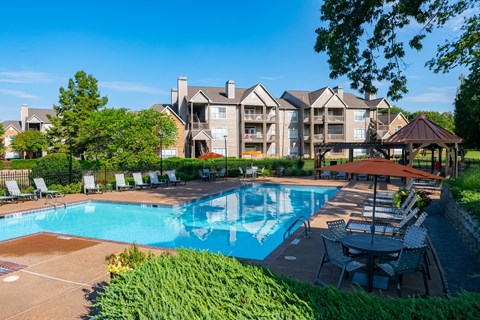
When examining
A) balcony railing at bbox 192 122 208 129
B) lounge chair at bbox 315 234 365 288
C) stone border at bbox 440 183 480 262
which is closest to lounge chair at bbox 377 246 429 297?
lounge chair at bbox 315 234 365 288

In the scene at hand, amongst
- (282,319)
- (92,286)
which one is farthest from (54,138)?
(282,319)

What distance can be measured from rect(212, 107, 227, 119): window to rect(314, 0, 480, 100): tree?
28.9 metres

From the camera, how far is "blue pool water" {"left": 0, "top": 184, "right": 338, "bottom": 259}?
36.5 ft

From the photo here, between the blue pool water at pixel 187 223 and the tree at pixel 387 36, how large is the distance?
6.59 m

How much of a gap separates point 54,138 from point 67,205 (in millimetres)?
29884

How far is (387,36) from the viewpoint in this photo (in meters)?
12.9

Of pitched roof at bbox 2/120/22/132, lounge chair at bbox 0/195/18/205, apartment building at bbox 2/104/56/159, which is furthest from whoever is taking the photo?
pitched roof at bbox 2/120/22/132

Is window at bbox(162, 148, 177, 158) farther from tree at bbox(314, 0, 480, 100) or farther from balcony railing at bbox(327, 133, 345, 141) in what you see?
tree at bbox(314, 0, 480, 100)

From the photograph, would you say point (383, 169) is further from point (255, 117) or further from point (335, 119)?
point (335, 119)

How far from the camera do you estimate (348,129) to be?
47.8 m

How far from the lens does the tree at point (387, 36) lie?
11.3 metres

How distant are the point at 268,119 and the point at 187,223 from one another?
32.2 metres

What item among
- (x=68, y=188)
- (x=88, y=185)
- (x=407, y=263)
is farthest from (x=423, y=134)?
(x=68, y=188)

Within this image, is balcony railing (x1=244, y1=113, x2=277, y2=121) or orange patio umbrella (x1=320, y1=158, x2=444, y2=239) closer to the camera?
orange patio umbrella (x1=320, y1=158, x2=444, y2=239)
